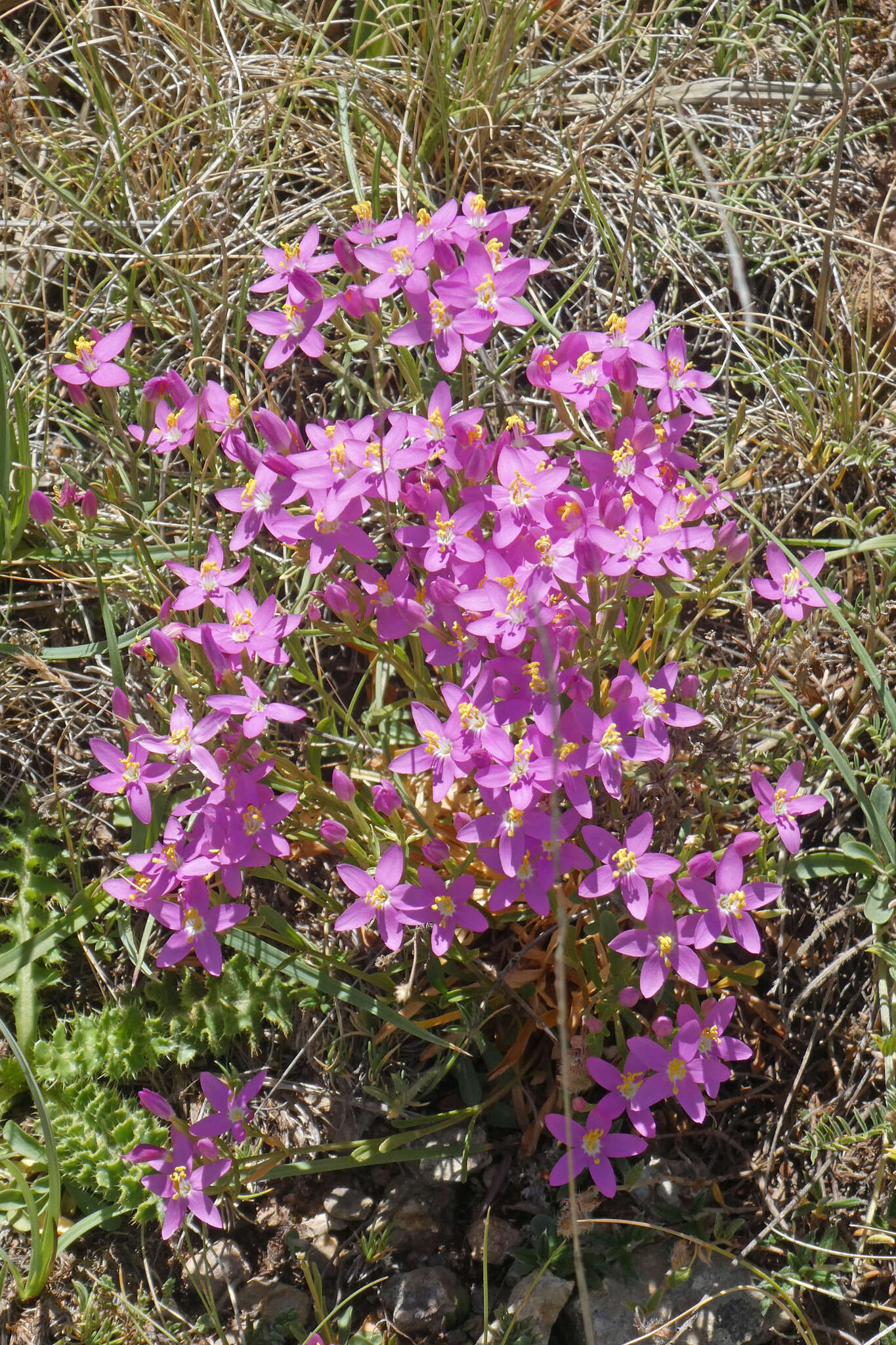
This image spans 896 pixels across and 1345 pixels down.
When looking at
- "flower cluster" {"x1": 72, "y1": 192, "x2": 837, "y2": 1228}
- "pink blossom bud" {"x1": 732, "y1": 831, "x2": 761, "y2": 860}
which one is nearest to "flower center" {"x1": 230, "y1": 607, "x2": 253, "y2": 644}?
"flower cluster" {"x1": 72, "y1": 192, "x2": 837, "y2": 1228}

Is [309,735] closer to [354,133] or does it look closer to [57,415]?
[57,415]

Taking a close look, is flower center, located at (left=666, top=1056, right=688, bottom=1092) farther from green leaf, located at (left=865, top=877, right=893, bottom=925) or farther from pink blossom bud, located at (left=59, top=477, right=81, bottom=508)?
pink blossom bud, located at (left=59, top=477, right=81, bottom=508)

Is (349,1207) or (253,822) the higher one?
(253,822)

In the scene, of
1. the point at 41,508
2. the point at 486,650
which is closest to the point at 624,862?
the point at 486,650

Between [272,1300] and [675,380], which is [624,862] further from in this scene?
[272,1300]

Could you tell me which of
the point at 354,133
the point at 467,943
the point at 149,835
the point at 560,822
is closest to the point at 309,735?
the point at 149,835

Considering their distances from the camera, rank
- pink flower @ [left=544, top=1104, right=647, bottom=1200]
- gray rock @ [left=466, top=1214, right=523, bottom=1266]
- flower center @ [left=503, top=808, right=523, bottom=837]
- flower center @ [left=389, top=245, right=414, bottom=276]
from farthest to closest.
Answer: gray rock @ [left=466, top=1214, right=523, bottom=1266] < flower center @ [left=389, top=245, right=414, bottom=276] < pink flower @ [left=544, top=1104, right=647, bottom=1200] < flower center @ [left=503, top=808, right=523, bottom=837]

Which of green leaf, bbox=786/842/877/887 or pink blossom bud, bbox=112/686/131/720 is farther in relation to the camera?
green leaf, bbox=786/842/877/887
